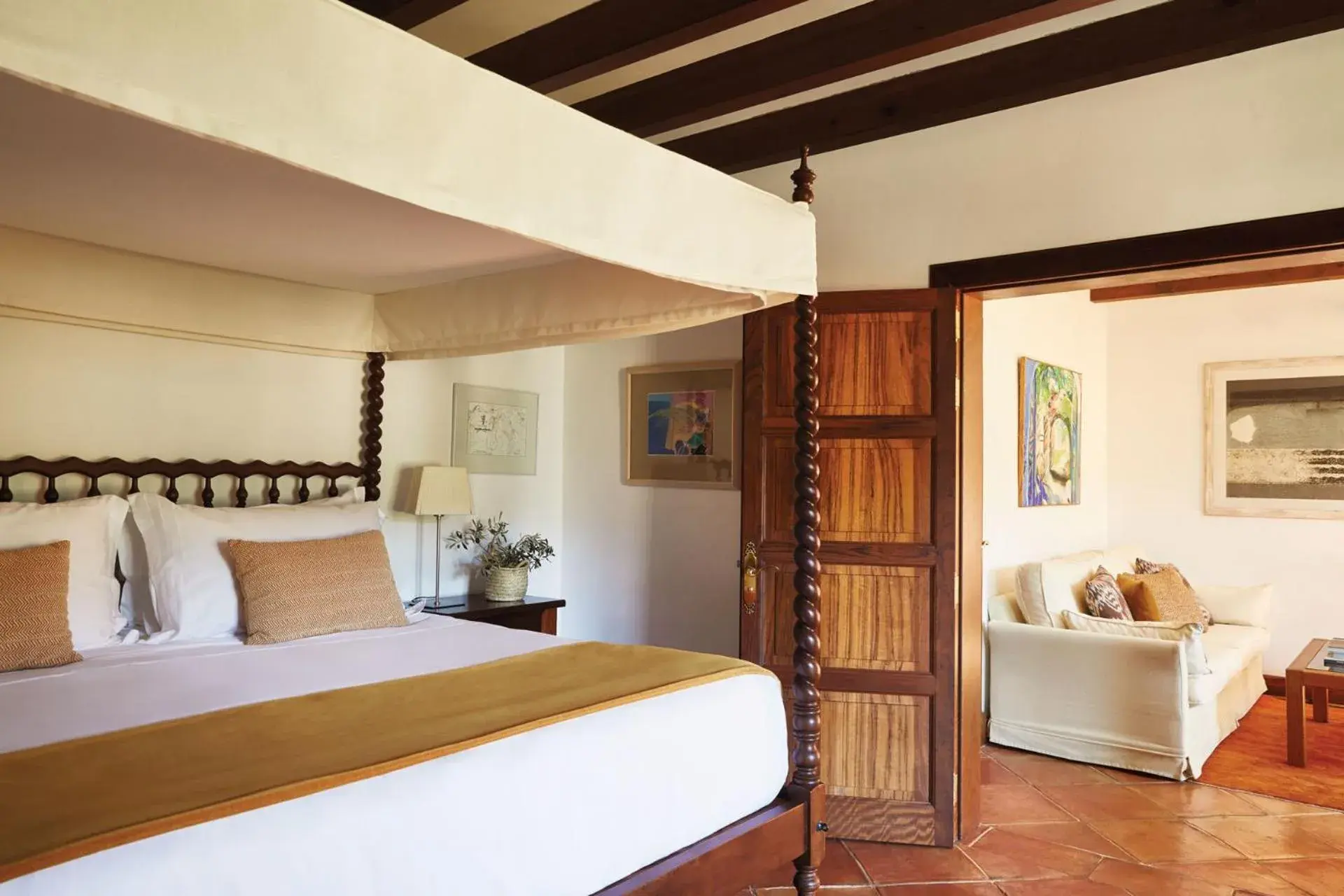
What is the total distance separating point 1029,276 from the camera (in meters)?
3.35

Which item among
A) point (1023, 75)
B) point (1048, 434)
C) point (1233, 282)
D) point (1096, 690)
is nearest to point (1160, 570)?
point (1048, 434)

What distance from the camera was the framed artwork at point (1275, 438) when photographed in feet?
20.2

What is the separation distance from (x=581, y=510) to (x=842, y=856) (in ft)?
7.81

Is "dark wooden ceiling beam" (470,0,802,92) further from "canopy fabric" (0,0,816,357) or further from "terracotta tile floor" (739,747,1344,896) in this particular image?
"terracotta tile floor" (739,747,1344,896)

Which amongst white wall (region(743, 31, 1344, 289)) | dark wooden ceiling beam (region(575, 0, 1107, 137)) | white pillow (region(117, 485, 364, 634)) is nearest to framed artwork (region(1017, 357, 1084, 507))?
white wall (region(743, 31, 1344, 289))

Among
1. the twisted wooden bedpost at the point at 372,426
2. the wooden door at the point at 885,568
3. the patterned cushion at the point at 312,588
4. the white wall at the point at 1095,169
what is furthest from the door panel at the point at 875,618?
the twisted wooden bedpost at the point at 372,426

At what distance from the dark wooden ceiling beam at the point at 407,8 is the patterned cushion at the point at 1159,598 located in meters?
4.65

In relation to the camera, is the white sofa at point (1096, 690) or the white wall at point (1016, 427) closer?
the white sofa at point (1096, 690)

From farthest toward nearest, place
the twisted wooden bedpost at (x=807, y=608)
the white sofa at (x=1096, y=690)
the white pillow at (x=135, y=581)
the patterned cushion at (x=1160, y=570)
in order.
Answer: the patterned cushion at (x=1160, y=570), the white sofa at (x=1096, y=690), the white pillow at (x=135, y=581), the twisted wooden bedpost at (x=807, y=608)

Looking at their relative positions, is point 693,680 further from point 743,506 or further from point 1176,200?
point 1176,200

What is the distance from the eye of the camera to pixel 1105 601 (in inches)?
193

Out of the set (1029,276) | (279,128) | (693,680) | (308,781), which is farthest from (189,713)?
(1029,276)

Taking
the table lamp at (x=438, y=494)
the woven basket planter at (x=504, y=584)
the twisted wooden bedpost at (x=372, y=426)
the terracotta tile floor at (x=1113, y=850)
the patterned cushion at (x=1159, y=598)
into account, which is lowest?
the terracotta tile floor at (x=1113, y=850)

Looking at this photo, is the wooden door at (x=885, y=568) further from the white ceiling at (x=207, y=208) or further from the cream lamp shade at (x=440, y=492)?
the cream lamp shade at (x=440, y=492)
